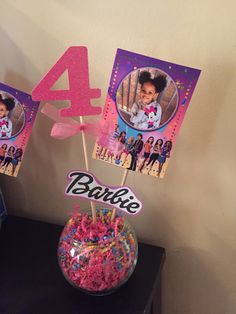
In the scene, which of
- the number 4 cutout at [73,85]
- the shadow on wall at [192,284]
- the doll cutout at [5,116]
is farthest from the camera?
the shadow on wall at [192,284]

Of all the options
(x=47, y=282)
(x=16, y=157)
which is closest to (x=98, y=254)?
A: (x=47, y=282)

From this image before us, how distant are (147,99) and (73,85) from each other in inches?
5.3

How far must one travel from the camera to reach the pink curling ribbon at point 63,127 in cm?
72

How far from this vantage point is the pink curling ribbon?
2.37 feet

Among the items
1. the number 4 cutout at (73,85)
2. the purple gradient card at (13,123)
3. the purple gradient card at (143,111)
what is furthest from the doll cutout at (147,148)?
the purple gradient card at (13,123)

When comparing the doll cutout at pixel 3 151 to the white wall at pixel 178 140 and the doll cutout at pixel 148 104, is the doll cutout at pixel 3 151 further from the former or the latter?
the doll cutout at pixel 148 104

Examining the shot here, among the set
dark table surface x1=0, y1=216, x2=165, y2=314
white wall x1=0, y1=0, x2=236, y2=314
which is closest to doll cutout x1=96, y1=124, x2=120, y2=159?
white wall x1=0, y1=0, x2=236, y2=314

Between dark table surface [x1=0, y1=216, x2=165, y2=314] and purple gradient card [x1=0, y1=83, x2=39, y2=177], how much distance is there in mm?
214

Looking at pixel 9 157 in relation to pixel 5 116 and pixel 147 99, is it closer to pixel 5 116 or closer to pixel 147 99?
pixel 5 116

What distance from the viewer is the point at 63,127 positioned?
72cm

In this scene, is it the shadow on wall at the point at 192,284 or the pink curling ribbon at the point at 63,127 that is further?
the shadow on wall at the point at 192,284

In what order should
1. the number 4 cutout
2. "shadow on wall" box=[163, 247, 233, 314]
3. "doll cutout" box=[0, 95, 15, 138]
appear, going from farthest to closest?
"shadow on wall" box=[163, 247, 233, 314]
"doll cutout" box=[0, 95, 15, 138]
the number 4 cutout

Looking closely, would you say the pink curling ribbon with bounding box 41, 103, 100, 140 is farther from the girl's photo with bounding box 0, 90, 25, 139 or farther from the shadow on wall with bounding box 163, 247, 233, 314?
the shadow on wall with bounding box 163, 247, 233, 314

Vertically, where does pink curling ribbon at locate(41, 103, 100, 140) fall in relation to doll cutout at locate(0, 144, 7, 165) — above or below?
above
